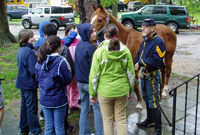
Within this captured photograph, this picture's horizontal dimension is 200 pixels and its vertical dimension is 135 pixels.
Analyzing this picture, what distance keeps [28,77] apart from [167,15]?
16.0 meters

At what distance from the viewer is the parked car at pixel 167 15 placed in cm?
1712

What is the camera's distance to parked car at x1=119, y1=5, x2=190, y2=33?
56.2 ft

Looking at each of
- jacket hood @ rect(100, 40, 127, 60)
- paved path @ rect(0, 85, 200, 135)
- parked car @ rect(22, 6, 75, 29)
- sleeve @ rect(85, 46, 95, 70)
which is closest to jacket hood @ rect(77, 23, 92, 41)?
sleeve @ rect(85, 46, 95, 70)

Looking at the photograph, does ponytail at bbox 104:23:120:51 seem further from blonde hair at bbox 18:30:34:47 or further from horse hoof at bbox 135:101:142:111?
horse hoof at bbox 135:101:142:111

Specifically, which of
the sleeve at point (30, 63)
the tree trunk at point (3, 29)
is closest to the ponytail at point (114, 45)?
the sleeve at point (30, 63)

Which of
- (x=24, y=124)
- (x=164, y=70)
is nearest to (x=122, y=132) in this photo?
(x=24, y=124)

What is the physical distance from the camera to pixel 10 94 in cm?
558

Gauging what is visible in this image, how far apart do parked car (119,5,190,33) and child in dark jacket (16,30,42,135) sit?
15.4 m

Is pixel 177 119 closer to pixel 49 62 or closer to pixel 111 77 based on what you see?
pixel 111 77

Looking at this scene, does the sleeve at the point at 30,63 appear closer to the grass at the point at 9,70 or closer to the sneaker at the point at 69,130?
the sneaker at the point at 69,130

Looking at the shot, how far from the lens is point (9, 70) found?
7.54m

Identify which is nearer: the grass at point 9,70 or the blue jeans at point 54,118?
the blue jeans at point 54,118

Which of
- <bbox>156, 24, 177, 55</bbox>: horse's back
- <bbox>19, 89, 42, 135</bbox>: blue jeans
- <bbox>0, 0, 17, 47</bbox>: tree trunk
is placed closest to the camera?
<bbox>19, 89, 42, 135</bbox>: blue jeans

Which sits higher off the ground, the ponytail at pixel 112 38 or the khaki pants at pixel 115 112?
the ponytail at pixel 112 38
